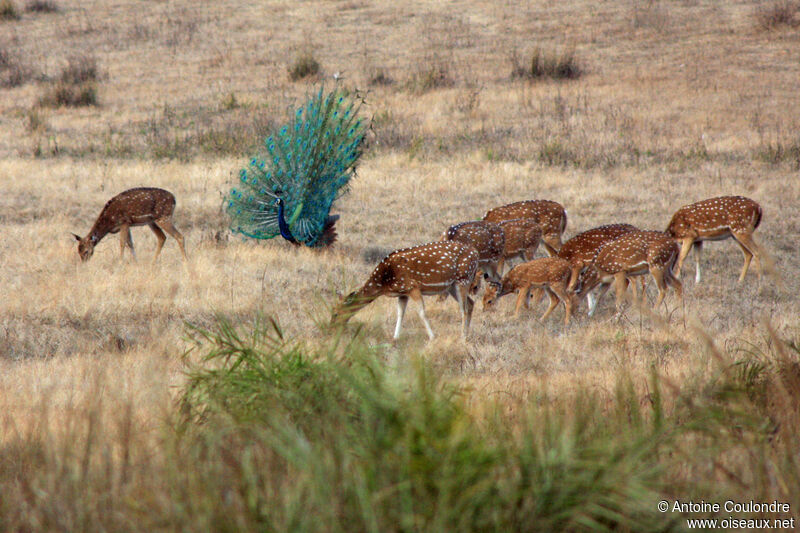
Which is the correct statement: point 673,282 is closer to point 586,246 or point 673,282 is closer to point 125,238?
point 586,246

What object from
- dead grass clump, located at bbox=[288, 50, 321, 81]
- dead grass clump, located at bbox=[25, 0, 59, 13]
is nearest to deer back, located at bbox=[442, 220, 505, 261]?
dead grass clump, located at bbox=[288, 50, 321, 81]

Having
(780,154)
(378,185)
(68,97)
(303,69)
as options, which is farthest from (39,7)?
(780,154)

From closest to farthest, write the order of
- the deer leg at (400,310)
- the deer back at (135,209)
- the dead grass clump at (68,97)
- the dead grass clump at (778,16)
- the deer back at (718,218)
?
the deer leg at (400,310)
the deer back at (718,218)
the deer back at (135,209)
the dead grass clump at (68,97)
the dead grass clump at (778,16)

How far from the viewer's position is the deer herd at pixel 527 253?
901 cm

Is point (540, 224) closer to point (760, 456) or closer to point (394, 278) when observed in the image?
point (394, 278)

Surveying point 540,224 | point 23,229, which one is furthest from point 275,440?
point 23,229

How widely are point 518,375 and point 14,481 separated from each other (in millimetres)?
4262

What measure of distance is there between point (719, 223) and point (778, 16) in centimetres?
2179

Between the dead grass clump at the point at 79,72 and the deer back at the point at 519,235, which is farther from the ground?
the dead grass clump at the point at 79,72

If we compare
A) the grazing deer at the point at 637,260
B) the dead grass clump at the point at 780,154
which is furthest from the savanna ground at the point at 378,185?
the grazing deer at the point at 637,260

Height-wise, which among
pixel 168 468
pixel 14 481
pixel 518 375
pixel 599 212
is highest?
pixel 168 468

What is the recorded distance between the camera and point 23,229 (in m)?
12.8

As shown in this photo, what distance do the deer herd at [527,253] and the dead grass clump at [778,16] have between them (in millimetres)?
21077

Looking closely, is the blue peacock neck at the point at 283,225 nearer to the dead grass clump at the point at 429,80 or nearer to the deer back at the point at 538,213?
the deer back at the point at 538,213
